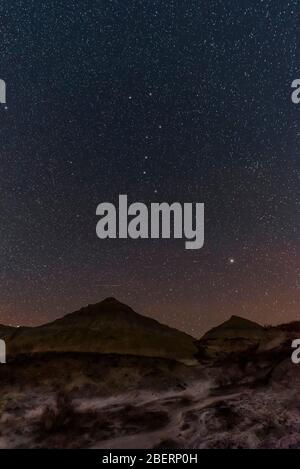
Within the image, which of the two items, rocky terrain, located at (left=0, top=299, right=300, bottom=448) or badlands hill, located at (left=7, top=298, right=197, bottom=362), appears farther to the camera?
badlands hill, located at (left=7, top=298, right=197, bottom=362)

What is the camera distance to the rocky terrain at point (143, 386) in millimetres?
31188

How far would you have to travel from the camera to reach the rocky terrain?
31.2 metres

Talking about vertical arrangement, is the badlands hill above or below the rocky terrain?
above

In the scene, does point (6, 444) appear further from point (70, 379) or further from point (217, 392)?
point (217, 392)

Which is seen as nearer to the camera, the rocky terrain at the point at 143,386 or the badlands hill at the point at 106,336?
the rocky terrain at the point at 143,386

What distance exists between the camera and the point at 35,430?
1336 inches

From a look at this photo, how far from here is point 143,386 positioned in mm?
41562

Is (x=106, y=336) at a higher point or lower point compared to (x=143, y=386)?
Answer: higher

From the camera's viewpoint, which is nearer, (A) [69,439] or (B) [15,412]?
(A) [69,439]

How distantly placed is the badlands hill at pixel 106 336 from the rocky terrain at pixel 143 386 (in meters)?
0.13

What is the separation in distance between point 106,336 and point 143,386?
12.1 meters

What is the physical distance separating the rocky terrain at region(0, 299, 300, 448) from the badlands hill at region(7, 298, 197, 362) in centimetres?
13
